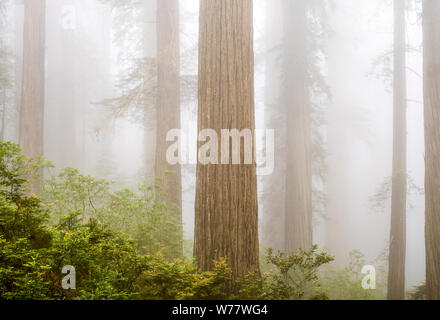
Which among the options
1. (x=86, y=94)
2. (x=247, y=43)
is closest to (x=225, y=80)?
(x=247, y=43)

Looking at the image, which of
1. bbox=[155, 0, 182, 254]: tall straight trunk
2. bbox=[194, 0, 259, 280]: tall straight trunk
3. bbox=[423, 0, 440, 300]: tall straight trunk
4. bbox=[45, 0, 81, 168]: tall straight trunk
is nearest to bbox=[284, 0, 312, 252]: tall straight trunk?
bbox=[423, 0, 440, 300]: tall straight trunk

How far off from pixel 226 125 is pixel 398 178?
7221mm

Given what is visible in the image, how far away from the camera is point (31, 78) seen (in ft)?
31.0

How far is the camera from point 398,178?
889cm

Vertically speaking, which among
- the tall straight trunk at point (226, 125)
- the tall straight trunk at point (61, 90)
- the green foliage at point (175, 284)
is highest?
the tall straight trunk at point (61, 90)

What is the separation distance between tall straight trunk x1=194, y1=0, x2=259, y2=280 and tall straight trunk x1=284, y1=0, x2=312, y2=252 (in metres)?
5.06

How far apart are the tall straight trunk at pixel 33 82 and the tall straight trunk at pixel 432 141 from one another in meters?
10.7

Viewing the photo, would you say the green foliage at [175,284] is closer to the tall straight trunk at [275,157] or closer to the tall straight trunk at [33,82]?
the tall straight trunk at [33,82]

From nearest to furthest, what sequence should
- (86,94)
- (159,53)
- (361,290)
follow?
(159,53) → (361,290) → (86,94)

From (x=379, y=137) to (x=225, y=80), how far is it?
32.7m

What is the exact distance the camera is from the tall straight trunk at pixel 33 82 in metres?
9.15

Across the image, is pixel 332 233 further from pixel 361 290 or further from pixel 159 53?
pixel 159 53

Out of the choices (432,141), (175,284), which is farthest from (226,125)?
(432,141)

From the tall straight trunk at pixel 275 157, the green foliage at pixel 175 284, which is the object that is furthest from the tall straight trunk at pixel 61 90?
the green foliage at pixel 175 284
